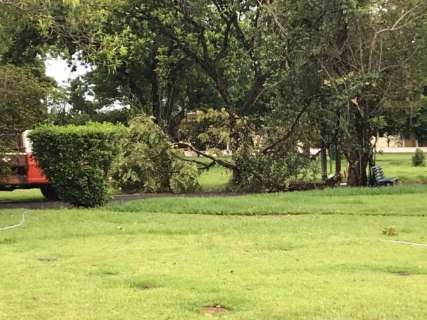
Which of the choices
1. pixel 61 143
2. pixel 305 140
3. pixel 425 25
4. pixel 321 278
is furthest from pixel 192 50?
pixel 321 278

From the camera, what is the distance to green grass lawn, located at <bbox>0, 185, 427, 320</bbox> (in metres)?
6.41

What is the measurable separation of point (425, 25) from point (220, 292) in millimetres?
15116

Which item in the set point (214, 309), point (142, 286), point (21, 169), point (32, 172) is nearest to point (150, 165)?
point (32, 172)

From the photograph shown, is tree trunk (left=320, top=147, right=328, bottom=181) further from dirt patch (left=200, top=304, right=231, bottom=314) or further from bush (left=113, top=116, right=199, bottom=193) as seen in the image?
dirt patch (left=200, top=304, right=231, bottom=314)

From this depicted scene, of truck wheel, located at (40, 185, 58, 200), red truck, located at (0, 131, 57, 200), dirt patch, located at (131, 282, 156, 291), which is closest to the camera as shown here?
dirt patch, located at (131, 282, 156, 291)

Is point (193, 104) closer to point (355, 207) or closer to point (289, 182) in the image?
point (289, 182)

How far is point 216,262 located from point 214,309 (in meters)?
2.49

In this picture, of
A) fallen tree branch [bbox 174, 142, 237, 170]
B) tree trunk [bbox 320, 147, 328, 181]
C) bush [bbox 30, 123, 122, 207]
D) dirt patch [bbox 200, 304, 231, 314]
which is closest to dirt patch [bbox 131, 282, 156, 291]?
dirt patch [bbox 200, 304, 231, 314]

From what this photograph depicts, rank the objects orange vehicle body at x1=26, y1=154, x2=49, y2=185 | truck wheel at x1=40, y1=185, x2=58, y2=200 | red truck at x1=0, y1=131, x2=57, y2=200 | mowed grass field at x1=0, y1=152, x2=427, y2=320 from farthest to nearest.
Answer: truck wheel at x1=40, y1=185, x2=58, y2=200 → orange vehicle body at x1=26, y1=154, x2=49, y2=185 → red truck at x1=0, y1=131, x2=57, y2=200 → mowed grass field at x1=0, y1=152, x2=427, y2=320

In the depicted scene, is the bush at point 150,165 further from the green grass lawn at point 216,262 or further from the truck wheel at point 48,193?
the green grass lawn at point 216,262

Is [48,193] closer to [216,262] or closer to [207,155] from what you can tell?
[207,155]

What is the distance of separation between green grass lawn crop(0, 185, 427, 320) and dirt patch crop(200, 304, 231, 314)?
2.3 inches

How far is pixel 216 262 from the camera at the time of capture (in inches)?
348

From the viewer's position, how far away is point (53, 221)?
13.7 meters
